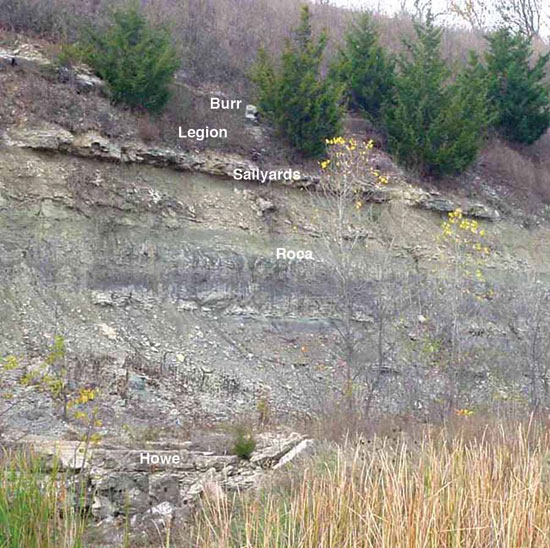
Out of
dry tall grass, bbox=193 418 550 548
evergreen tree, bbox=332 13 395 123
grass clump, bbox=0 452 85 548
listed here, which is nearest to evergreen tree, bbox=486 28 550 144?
evergreen tree, bbox=332 13 395 123

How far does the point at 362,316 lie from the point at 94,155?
640 centimetres

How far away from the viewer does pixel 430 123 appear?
1938 cm

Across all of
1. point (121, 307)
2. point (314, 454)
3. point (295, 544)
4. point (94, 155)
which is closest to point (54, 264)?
point (121, 307)

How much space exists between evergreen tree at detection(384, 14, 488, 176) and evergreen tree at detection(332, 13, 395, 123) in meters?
0.83

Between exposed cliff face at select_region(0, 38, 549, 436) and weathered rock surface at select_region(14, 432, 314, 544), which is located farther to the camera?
exposed cliff face at select_region(0, 38, 549, 436)

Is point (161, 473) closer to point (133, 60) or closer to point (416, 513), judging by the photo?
point (416, 513)

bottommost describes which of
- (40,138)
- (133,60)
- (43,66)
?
(40,138)

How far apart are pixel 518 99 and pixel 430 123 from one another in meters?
4.65

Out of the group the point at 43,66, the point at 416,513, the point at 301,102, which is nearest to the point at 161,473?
the point at 416,513

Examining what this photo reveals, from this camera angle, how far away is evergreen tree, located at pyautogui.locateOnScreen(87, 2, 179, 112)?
16453mm

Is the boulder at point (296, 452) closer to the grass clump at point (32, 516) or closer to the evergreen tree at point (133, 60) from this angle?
the grass clump at point (32, 516)

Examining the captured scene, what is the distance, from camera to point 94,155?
15453 mm

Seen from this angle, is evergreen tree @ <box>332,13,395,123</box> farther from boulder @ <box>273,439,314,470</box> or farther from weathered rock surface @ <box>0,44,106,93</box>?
boulder @ <box>273,439,314,470</box>

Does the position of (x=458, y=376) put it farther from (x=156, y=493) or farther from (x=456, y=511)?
(x=456, y=511)
